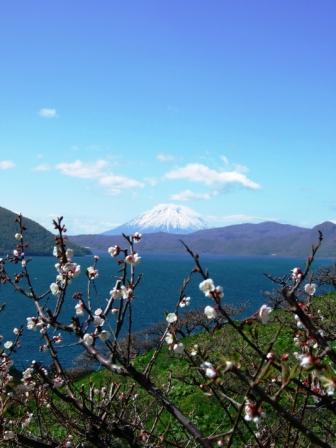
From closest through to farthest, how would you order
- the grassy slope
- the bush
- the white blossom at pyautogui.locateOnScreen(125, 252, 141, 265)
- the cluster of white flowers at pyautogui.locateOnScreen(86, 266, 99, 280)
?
the bush → the white blossom at pyautogui.locateOnScreen(125, 252, 141, 265) → the cluster of white flowers at pyautogui.locateOnScreen(86, 266, 99, 280) → the grassy slope

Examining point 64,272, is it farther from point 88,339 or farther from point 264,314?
point 264,314

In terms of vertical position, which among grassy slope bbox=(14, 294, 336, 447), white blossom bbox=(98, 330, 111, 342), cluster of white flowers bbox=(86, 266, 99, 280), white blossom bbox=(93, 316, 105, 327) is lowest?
grassy slope bbox=(14, 294, 336, 447)

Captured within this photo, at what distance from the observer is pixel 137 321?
258 ft

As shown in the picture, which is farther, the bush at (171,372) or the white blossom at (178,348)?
the white blossom at (178,348)

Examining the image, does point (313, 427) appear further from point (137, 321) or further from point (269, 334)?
point (137, 321)

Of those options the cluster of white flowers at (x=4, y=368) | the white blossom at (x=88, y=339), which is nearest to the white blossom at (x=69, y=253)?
the cluster of white flowers at (x=4, y=368)

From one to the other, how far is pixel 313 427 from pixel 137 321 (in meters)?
68.9

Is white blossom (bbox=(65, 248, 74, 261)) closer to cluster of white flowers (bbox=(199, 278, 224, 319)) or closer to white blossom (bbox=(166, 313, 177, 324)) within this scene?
white blossom (bbox=(166, 313, 177, 324))

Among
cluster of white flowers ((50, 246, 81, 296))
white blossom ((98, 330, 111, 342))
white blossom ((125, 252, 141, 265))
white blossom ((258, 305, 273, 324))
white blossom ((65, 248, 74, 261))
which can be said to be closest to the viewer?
white blossom ((258, 305, 273, 324))

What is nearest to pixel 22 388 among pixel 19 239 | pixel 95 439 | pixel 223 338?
pixel 95 439

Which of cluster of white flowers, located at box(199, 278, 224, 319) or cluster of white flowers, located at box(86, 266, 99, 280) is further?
cluster of white flowers, located at box(86, 266, 99, 280)

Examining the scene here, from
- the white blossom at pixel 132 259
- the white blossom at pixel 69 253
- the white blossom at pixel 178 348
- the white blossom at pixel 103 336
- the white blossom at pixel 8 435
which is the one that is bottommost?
the white blossom at pixel 8 435

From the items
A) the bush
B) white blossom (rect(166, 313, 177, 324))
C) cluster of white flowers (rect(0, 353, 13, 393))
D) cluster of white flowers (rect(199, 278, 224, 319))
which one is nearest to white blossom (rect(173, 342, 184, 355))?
the bush

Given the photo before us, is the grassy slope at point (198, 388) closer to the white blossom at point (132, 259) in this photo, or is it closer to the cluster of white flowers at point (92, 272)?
the cluster of white flowers at point (92, 272)
